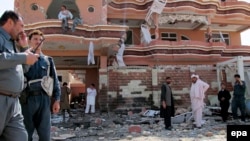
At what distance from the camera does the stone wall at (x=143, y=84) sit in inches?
505

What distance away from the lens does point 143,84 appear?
513 inches

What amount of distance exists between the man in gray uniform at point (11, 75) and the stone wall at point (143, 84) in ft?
33.8

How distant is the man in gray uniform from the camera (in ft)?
7.54

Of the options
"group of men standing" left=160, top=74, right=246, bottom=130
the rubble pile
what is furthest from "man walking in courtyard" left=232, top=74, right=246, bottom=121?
the rubble pile

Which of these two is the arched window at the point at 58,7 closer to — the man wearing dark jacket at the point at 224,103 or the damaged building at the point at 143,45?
the damaged building at the point at 143,45

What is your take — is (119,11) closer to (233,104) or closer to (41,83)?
(233,104)

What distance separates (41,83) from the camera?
10.7 feet

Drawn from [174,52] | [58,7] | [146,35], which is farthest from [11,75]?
[146,35]

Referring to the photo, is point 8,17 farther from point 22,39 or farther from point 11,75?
point 11,75

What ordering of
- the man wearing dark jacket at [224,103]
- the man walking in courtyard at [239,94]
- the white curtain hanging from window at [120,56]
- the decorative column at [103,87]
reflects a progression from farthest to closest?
the white curtain hanging from window at [120,56], the decorative column at [103,87], the man wearing dark jacket at [224,103], the man walking in courtyard at [239,94]

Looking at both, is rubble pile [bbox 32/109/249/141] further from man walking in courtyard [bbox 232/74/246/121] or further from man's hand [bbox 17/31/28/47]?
man's hand [bbox 17/31/28/47]

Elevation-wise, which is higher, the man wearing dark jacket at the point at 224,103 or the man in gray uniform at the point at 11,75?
the man in gray uniform at the point at 11,75

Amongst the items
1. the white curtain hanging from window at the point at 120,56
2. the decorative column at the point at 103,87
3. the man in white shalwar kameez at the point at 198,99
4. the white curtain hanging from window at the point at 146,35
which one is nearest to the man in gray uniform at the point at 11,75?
the man in white shalwar kameez at the point at 198,99

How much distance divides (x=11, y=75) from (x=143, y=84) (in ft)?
35.5
